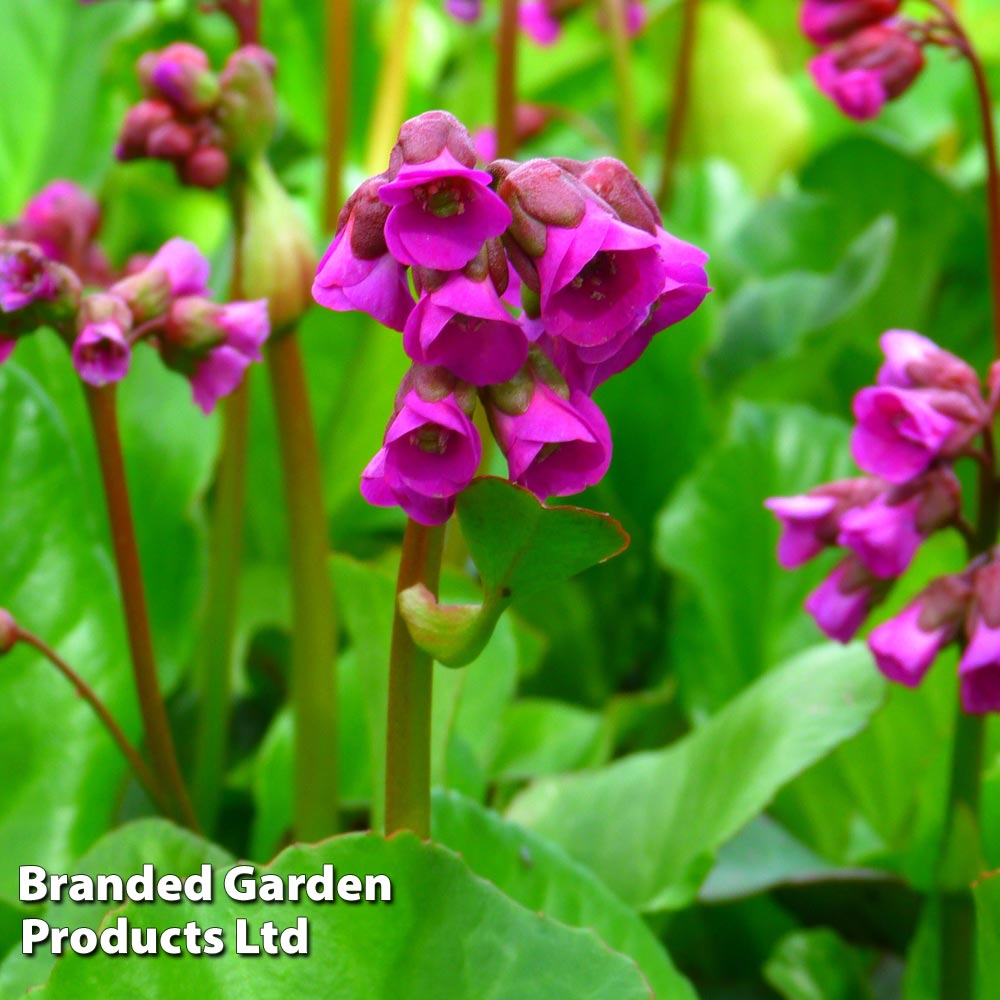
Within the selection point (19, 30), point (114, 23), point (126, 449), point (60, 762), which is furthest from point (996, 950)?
point (19, 30)

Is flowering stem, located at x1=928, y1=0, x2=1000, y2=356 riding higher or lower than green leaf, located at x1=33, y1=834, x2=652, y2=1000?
higher

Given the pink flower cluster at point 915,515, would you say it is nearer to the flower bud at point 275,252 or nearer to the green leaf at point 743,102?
the flower bud at point 275,252

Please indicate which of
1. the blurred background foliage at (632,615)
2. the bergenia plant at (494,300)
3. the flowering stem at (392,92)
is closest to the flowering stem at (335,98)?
the blurred background foliage at (632,615)

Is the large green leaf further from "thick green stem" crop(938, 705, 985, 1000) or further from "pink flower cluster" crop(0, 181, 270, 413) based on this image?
"thick green stem" crop(938, 705, 985, 1000)

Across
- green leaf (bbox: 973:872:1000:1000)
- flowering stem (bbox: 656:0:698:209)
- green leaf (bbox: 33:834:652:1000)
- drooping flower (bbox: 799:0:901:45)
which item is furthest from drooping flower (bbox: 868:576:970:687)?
flowering stem (bbox: 656:0:698:209)

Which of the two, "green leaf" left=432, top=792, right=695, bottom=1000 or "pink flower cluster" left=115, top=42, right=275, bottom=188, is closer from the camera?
"green leaf" left=432, top=792, right=695, bottom=1000

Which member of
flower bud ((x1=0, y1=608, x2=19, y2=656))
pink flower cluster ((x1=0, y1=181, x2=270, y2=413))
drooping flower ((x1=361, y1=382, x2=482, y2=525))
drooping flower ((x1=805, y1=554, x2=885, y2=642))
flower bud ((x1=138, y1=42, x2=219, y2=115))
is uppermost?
flower bud ((x1=138, y1=42, x2=219, y2=115))

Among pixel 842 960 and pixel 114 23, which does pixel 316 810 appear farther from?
pixel 114 23
